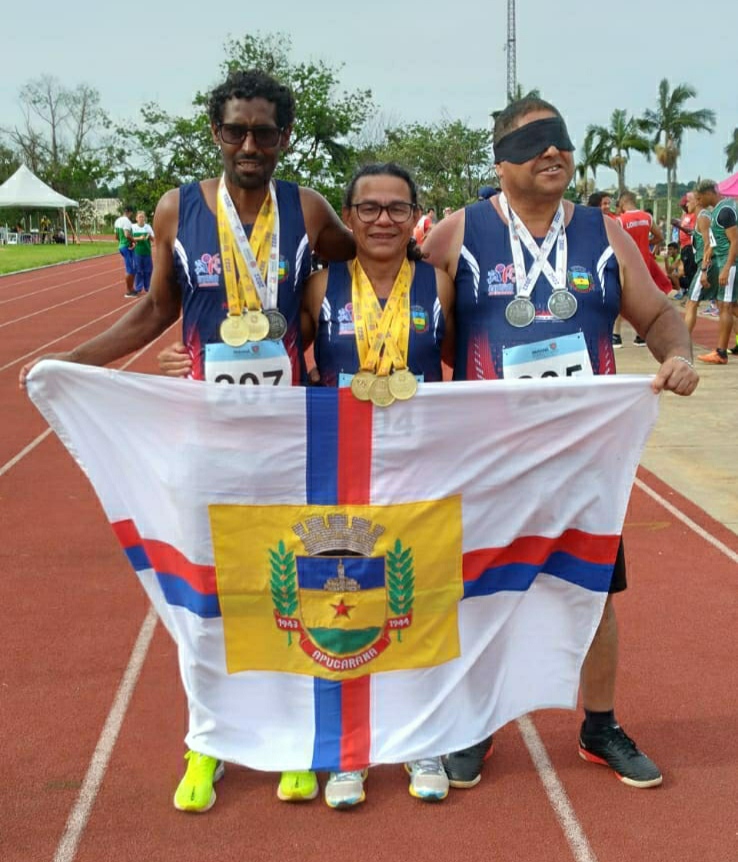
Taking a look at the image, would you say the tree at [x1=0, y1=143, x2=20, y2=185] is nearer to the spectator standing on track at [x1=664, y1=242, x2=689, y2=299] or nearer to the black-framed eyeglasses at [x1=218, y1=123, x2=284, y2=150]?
the spectator standing on track at [x1=664, y1=242, x2=689, y2=299]

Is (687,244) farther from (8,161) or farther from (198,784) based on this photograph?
(8,161)

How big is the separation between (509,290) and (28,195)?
50785mm

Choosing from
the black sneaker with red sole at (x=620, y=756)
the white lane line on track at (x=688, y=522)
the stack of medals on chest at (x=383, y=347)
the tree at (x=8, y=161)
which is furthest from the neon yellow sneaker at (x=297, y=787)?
the tree at (x=8, y=161)

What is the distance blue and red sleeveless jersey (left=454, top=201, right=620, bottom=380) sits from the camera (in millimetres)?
2869

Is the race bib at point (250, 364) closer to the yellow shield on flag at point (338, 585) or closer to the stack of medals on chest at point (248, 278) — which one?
the stack of medals on chest at point (248, 278)

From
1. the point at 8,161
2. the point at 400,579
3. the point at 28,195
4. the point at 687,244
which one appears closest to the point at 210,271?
the point at 400,579

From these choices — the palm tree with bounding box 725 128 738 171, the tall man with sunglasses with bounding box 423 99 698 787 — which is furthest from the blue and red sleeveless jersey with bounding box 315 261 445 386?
the palm tree with bounding box 725 128 738 171

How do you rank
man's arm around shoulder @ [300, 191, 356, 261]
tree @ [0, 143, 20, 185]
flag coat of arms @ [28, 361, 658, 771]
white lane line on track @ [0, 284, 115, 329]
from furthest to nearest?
tree @ [0, 143, 20, 185] < white lane line on track @ [0, 284, 115, 329] < man's arm around shoulder @ [300, 191, 356, 261] < flag coat of arms @ [28, 361, 658, 771]

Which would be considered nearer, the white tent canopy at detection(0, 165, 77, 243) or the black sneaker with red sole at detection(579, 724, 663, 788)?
the black sneaker with red sole at detection(579, 724, 663, 788)

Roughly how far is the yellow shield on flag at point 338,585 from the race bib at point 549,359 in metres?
0.45

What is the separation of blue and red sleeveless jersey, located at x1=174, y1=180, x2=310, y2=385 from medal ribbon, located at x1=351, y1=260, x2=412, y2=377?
230 mm

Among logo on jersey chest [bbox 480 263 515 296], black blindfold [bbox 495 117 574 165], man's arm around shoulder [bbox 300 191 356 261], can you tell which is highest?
black blindfold [bbox 495 117 574 165]

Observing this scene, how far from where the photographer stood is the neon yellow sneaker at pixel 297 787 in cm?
295

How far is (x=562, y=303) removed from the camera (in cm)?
285
